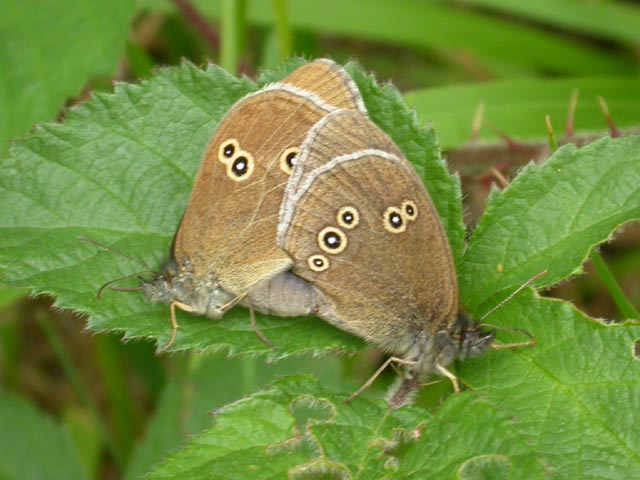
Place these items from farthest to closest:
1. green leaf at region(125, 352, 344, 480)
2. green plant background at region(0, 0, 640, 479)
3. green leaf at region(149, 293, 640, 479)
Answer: green leaf at region(125, 352, 344, 480)
green plant background at region(0, 0, 640, 479)
green leaf at region(149, 293, 640, 479)

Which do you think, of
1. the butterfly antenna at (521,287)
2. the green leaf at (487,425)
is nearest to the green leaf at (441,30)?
the butterfly antenna at (521,287)

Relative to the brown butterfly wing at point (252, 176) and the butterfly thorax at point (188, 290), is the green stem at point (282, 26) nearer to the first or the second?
the brown butterfly wing at point (252, 176)

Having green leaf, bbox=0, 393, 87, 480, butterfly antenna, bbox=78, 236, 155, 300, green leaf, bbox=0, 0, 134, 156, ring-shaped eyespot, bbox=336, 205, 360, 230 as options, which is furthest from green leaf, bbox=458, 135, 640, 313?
green leaf, bbox=0, 393, 87, 480

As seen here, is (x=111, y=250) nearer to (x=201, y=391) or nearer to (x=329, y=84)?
(x=329, y=84)

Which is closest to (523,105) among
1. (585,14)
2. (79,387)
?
(585,14)

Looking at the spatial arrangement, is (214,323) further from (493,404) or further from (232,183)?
(493,404)

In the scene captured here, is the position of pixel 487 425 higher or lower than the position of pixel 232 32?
lower

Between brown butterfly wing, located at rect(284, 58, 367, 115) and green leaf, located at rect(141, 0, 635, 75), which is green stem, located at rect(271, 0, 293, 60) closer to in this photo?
green leaf, located at rect(141, 0, 635, 75)
